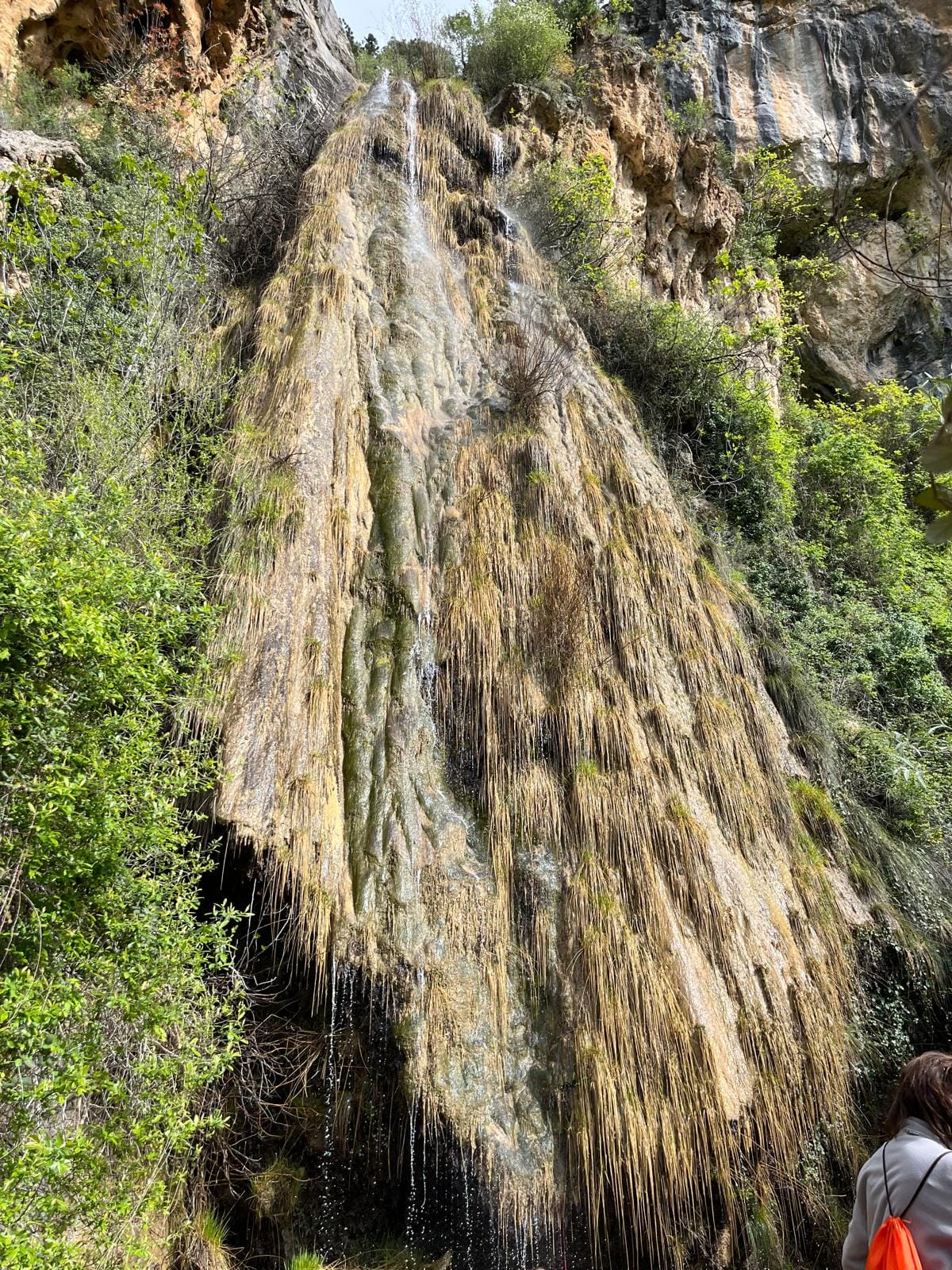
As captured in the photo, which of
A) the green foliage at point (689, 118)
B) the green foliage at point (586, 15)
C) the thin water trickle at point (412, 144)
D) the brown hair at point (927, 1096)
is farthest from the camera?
the green foliage at point (586, 15)

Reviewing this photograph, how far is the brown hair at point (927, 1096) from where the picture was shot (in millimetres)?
2188

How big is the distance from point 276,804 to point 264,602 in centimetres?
145

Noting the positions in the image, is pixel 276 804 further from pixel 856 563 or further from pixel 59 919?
pixel 856 563

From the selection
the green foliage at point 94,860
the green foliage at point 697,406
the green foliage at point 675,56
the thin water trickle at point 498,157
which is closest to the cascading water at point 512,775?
the green foliage at point 94,860

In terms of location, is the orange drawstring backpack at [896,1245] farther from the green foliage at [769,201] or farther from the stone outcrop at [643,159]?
the green foliage at [769,201]

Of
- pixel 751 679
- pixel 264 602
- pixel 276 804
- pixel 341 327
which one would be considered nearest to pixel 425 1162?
pixel 276 804

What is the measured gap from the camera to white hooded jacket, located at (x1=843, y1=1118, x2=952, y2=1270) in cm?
200

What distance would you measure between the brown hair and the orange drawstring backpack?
133 mm

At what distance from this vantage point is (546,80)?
518 inches

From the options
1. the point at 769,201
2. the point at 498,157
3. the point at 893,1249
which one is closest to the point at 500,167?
the point at 498,157

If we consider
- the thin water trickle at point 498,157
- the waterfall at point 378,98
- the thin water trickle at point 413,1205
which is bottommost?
the thin water trickle at point 413,1205

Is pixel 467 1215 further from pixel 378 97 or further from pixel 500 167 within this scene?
pixel 378 97

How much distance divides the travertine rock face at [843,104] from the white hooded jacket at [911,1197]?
55.4 ft

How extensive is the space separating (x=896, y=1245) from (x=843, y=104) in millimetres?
20114
